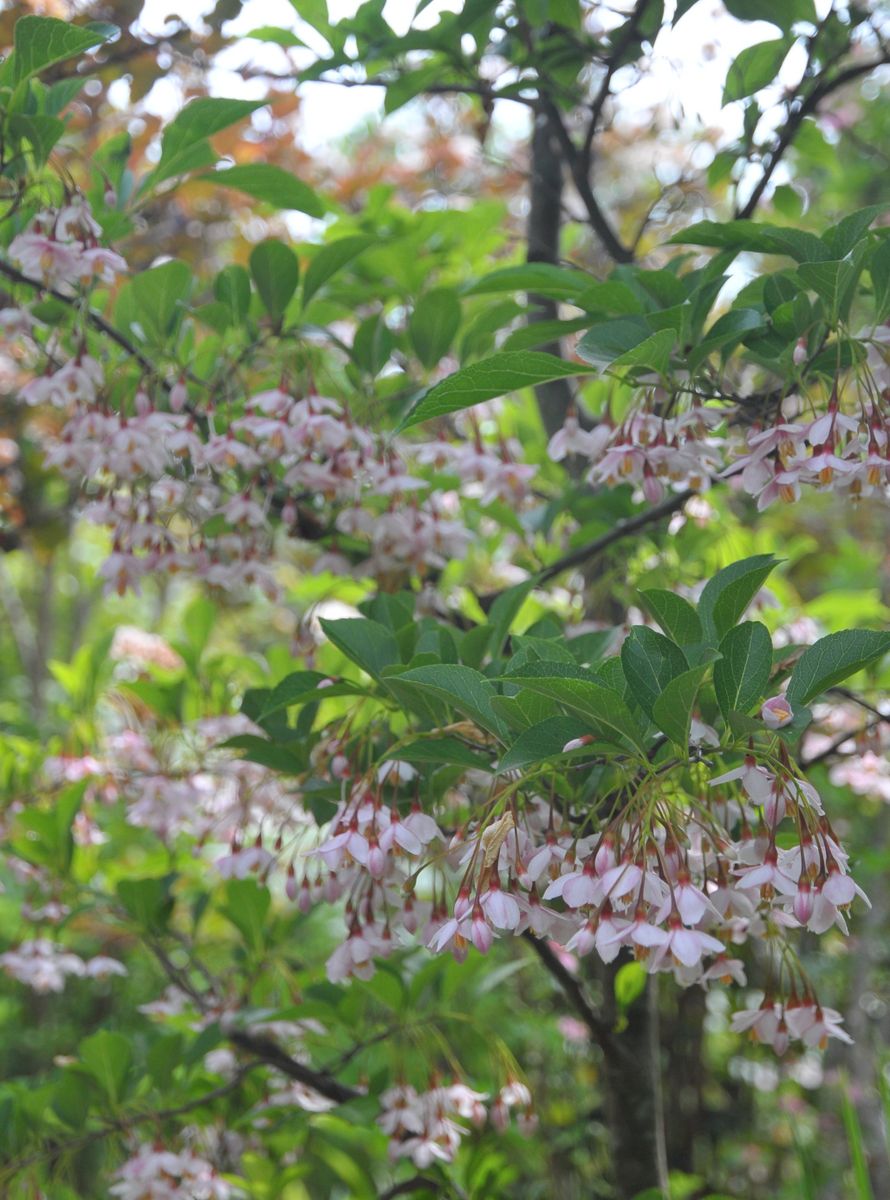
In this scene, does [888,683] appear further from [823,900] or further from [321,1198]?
[321,1198]

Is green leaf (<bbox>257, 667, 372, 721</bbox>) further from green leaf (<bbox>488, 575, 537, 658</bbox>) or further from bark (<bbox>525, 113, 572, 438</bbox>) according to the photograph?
bark (<bbox>525, 113, 572, 438</bbox>)

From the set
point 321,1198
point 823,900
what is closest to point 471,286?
point 823,900

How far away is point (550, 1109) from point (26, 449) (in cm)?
286

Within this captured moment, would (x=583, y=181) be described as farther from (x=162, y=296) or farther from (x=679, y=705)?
(x=679, y=705)

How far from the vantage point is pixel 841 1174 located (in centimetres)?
311

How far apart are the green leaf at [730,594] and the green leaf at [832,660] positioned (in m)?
0.07

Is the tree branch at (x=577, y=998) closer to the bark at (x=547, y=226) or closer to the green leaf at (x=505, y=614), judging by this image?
the green leaf at (x=505, y=614)

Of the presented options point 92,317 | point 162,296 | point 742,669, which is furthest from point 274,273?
point 742,669

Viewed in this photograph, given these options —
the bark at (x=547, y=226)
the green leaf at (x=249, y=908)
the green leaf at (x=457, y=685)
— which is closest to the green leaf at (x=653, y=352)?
the green leaf at (x=457, y=685)

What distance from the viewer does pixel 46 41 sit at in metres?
1.25

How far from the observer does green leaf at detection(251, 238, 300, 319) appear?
5.20 feet

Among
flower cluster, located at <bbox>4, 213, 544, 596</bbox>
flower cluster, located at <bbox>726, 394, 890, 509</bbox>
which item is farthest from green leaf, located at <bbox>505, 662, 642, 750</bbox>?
flower cluster, located at <bbox>4, 213, 544, 596</bbox>

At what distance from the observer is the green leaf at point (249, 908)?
1.77 meters

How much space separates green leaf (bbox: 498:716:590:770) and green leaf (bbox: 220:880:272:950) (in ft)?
3.05
